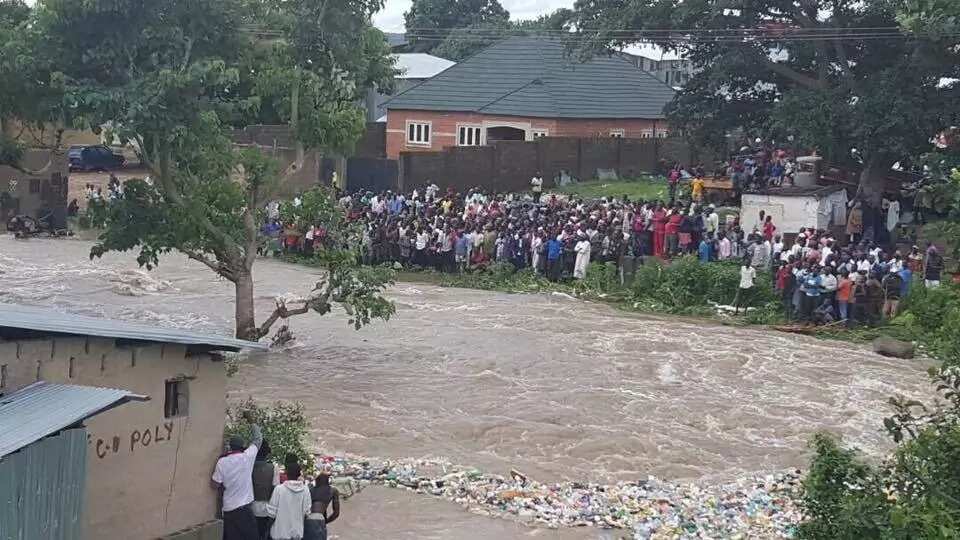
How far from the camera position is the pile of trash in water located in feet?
44.1

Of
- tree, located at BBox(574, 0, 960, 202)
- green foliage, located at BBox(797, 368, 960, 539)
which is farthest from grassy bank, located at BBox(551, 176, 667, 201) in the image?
green foliage, located at BBox(797, 368, 960, 539)

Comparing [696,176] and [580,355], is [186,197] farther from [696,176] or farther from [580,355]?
[696,176]

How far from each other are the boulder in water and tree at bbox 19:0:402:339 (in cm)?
937

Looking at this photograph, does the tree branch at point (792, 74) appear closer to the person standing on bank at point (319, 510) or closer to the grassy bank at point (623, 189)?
the grassy bank at point (623, 189)

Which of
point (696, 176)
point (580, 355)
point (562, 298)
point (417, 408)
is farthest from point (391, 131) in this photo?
point (417, 408)

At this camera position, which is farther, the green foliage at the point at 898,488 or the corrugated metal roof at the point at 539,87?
the corrugated metal roof at the point at 539,87

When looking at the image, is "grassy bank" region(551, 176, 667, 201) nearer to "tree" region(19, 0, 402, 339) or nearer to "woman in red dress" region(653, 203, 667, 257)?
"woman in red dress" region(653, 203, 667, 257)

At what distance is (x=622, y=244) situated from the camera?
92.7ft

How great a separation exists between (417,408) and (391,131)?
27665mm

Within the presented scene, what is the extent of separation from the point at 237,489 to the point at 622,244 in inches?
719

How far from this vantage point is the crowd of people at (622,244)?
24.1 meters

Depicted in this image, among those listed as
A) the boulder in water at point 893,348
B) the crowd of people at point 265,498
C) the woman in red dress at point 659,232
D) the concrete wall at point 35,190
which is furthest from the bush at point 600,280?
the concrete wall at point 35,190

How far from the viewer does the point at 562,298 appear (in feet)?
92.1

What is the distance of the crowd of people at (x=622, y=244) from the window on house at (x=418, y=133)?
912 centimetres
